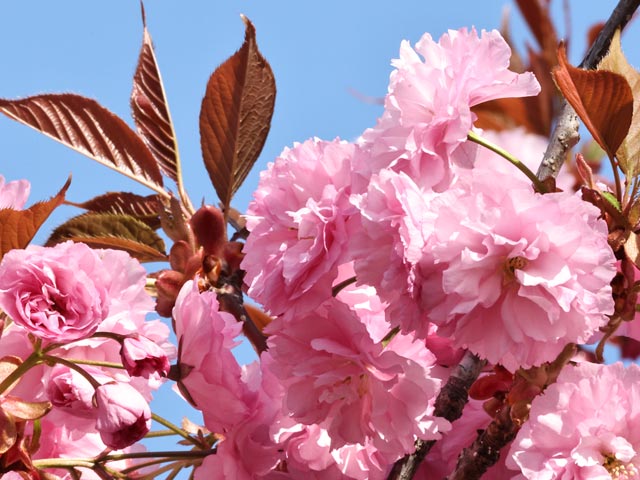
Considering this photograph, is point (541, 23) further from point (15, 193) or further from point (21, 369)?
point (21, 369)

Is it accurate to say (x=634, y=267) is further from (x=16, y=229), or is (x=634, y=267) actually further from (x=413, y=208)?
(x=16, y=229)

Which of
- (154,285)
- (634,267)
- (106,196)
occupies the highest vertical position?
(106,196)

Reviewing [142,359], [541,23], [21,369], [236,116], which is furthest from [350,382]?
[541,23]

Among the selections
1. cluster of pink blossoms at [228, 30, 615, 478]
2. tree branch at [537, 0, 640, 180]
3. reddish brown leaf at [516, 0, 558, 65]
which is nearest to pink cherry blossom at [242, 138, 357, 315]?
cluster of pink blossoms at [228, 30, 615, 478]

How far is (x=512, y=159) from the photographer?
0.82 m

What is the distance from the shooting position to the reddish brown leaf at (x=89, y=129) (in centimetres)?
118

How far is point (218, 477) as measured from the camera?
0.94 m

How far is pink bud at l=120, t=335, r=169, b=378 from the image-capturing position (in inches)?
33.2

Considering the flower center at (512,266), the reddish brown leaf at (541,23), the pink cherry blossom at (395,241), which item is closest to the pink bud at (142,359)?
the pink cherry blossom at (395,241)

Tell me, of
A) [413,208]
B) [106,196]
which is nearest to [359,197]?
[413,208]

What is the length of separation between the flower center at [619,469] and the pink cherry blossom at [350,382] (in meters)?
0.15

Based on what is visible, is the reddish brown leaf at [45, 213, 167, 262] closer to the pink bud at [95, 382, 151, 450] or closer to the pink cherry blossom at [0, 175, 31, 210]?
the pink cherry blossom at [0, 175, 31, 210]

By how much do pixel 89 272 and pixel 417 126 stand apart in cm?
35

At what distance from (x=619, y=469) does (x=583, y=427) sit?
0.17 feet
